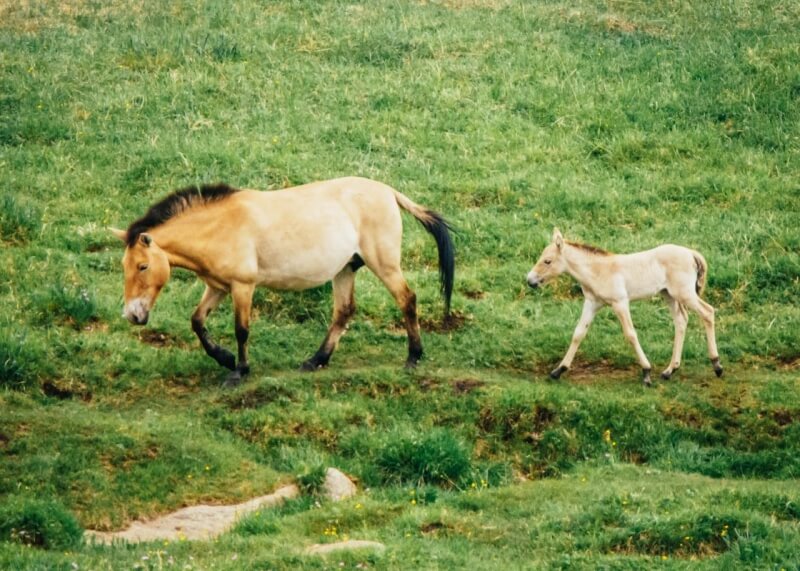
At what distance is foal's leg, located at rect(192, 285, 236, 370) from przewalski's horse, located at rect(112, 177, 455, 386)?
1 centimetres

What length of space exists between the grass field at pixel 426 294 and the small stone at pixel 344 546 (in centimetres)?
16

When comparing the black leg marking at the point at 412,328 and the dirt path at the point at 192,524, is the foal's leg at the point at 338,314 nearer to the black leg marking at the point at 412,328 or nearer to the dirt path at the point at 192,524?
the black leg marking at the point at 412,328

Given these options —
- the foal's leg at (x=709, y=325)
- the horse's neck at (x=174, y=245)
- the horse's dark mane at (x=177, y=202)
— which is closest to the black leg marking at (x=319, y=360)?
the horse's neck at (x=174, y=245)

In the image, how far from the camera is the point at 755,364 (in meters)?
14.1

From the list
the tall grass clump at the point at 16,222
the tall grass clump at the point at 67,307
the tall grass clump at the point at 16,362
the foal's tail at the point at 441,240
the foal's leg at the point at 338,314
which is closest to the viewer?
the tall grass clump at the point at 16,362

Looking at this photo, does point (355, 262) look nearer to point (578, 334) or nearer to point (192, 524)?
point (578, 334)

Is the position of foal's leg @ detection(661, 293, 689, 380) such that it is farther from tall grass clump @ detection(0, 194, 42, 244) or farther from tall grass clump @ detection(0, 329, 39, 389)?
tall grass clump @ detection(0, 194, 42, 244)

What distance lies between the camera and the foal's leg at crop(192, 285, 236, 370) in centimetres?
1366

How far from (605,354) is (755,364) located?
156cm

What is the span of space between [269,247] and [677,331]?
14.1 feet

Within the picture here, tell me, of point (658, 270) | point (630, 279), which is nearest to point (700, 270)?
point (658, 270)

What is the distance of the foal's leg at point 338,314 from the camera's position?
1411 centimetres

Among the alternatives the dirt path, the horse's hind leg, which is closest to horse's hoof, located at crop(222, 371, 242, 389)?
the horse's hind leg

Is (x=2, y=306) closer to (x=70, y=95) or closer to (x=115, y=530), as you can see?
(x=115, y=530)
